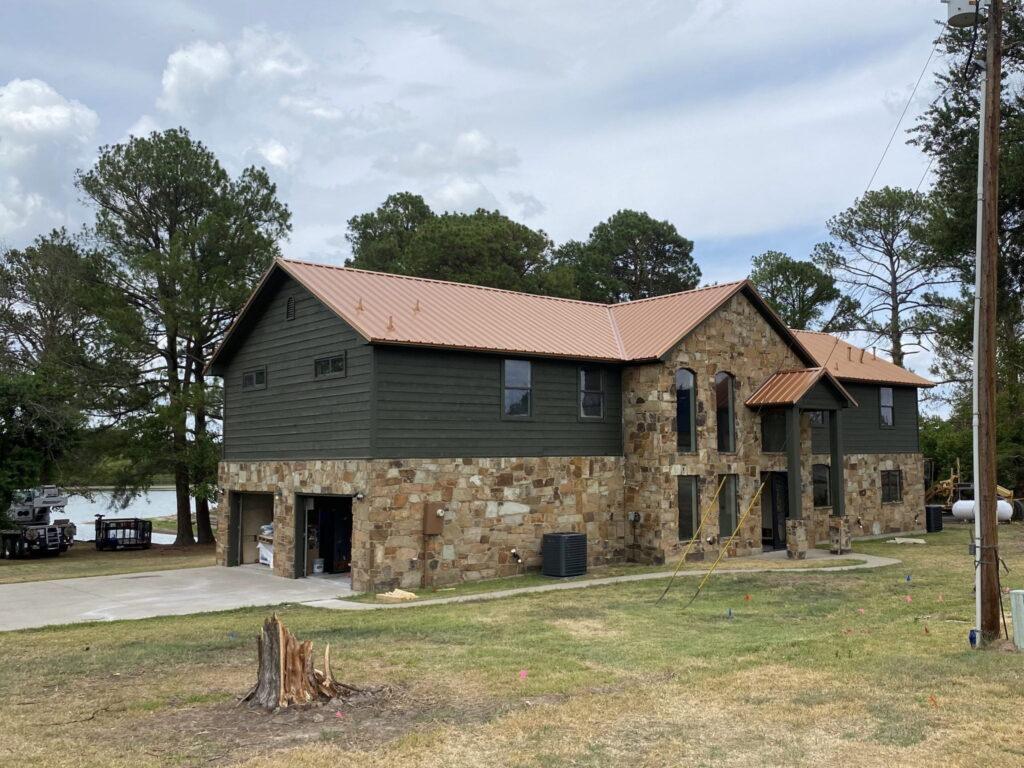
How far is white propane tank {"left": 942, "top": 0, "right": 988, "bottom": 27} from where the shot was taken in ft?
35.3

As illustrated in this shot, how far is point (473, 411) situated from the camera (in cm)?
1856

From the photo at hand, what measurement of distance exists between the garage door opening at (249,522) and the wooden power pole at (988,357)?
16440 millimetres

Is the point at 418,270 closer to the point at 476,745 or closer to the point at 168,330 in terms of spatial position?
the point at 168,330

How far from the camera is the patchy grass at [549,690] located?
22.9 ft

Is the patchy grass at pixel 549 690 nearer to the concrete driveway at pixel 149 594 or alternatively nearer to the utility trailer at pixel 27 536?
the concrete driveway at pixel 149 594

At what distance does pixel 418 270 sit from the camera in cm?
3953

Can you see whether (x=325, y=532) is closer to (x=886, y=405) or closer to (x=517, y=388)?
(x=517, y=388)

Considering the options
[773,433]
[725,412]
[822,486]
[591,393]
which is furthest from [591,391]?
[822,486]

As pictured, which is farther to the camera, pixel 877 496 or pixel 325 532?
pixel 877 496

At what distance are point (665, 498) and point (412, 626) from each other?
9.34 metres

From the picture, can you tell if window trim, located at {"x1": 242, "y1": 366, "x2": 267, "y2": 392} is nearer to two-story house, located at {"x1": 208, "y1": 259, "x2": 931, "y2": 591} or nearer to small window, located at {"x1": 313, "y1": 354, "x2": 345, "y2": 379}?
two-story house, located at {"x1": 208, "y1": 259, "x2": 931, "y2": 591}

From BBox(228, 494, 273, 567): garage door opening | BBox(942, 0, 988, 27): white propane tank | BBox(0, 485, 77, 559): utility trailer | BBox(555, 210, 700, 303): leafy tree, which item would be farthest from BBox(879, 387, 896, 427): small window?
BBox(0, 485, 77, 559): utility trailer

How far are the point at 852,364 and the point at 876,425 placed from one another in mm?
2251

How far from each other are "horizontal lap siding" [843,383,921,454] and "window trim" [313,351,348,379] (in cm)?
1729
